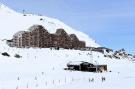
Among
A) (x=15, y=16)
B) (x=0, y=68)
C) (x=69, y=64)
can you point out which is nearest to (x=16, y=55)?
(x=69, y=64)

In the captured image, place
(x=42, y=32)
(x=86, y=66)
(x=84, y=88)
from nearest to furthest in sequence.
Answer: (x=84, y=88) < (x=86, y=66) < (x=42, y=32)

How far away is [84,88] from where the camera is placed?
41.0 meters

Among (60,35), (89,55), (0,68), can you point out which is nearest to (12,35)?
(60,35)

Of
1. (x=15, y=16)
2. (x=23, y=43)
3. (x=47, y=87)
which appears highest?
(x=15, y=16)

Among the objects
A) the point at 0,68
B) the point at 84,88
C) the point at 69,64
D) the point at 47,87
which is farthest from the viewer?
the point at 69,64

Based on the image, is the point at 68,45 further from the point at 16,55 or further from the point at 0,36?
the point at 16,55

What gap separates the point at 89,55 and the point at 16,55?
127ft

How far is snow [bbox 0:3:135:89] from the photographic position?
47281mm

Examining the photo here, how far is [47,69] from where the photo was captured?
7400 centimetres

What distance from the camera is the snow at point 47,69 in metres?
47.3

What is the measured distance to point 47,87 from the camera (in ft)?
149

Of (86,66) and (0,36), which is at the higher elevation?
(0,36)

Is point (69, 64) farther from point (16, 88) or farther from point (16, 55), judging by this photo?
point (16, 88)

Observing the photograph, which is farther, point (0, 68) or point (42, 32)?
point (42, 32)
